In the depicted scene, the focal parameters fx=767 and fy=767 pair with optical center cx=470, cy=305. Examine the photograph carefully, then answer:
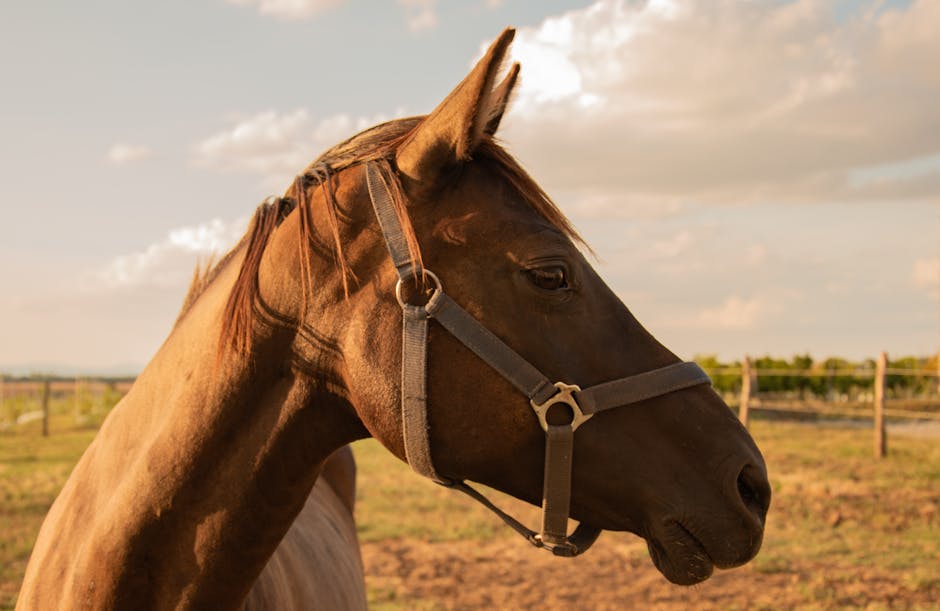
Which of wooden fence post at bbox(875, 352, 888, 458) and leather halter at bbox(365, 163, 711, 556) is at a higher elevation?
leather halter at bbox(365, 163, 711, 556)

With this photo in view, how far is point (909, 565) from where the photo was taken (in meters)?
7.55

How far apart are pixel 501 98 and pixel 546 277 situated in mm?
459

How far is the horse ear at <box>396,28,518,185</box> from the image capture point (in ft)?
5.67

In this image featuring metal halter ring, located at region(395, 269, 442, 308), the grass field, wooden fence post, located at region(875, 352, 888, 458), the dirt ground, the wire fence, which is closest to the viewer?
metal halter ring, located at region(395, 269, 442, 308)

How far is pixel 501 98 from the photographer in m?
1.89

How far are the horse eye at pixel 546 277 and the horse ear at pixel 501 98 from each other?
0.38 meters

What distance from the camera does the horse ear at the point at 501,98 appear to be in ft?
6.13

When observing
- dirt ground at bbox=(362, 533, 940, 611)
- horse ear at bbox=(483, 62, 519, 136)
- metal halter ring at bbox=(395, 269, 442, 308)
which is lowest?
dirt ground at bbox=(362, 533, 940, 611)

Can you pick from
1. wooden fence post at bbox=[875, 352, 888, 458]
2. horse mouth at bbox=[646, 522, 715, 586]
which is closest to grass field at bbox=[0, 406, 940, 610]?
wooden fence post at bbox=[875, 352, 888, 458]

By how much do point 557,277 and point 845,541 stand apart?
8.21 meters

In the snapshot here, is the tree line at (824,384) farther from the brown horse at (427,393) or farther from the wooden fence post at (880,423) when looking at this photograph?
the brown horse at (427,393)

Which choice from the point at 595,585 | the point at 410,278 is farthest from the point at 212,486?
the point at 595,585

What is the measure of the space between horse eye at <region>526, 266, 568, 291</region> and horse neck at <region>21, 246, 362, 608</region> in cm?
57

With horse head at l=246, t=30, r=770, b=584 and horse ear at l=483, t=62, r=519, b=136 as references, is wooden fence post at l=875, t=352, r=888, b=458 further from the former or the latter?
horse ear at l=483, t=62, r=519, b=136
